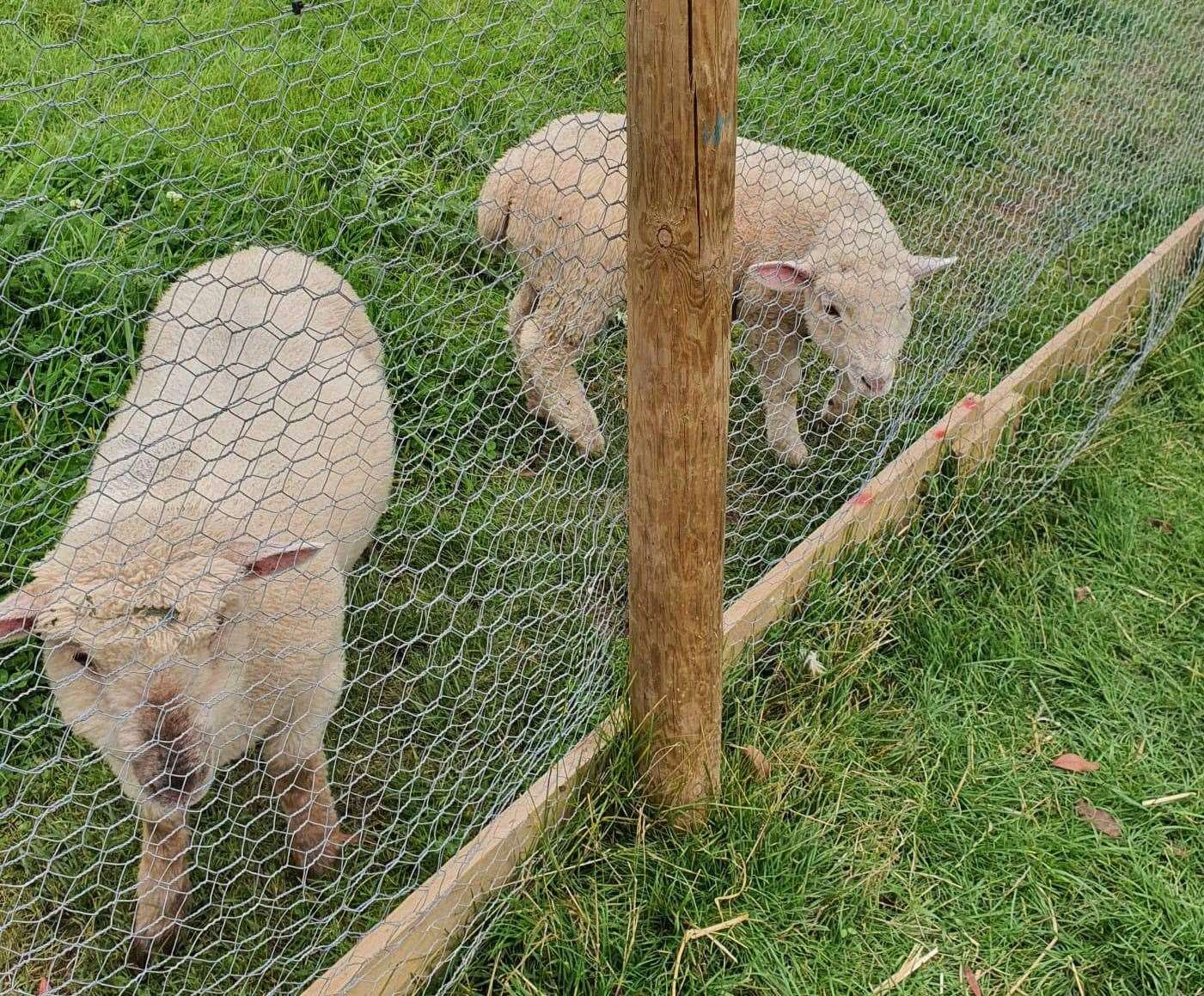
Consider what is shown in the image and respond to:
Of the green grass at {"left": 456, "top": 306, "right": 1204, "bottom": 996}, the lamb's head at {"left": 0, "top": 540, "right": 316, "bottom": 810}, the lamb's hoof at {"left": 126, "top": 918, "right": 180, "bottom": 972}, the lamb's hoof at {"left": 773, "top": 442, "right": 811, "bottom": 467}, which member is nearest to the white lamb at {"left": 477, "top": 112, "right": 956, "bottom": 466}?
the lamb's hoof at {"left": 773, "top": 442, "right": 811, "bottom": 467}

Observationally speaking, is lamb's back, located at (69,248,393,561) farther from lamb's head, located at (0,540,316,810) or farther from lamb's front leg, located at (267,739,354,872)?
lamb's front leg, located at (267,739,354,872)

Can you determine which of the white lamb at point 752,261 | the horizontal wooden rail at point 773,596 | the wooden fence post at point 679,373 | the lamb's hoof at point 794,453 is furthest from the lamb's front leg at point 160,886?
the lamb's hoof at point 794,453

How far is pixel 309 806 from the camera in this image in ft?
9.02

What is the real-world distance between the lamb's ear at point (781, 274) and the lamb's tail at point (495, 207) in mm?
911

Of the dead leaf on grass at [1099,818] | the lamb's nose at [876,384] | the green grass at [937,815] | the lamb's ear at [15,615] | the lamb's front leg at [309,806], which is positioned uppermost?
the lamb's ear at [15,615]

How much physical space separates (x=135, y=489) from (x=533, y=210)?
172cm

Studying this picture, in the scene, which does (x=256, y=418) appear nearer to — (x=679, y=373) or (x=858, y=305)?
(x=679, y=373)

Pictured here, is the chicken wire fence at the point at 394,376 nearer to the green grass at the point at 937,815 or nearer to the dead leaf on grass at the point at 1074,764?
the green grass at the point at 937,815

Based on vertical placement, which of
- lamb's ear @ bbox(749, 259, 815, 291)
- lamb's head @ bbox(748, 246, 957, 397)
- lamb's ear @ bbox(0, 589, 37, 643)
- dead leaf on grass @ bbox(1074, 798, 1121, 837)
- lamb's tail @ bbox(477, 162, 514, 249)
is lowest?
dead leaf on grass @ bbox(1074, 798, 1121, 837)

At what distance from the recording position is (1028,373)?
4.14 m

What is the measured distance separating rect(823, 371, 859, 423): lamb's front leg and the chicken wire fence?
0.02 meters

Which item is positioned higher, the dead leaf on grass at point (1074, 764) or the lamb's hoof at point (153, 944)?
the lamb's hoof at point (153, 944)

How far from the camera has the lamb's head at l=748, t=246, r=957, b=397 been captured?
3.64 m

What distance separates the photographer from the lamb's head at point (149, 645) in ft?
6.98
